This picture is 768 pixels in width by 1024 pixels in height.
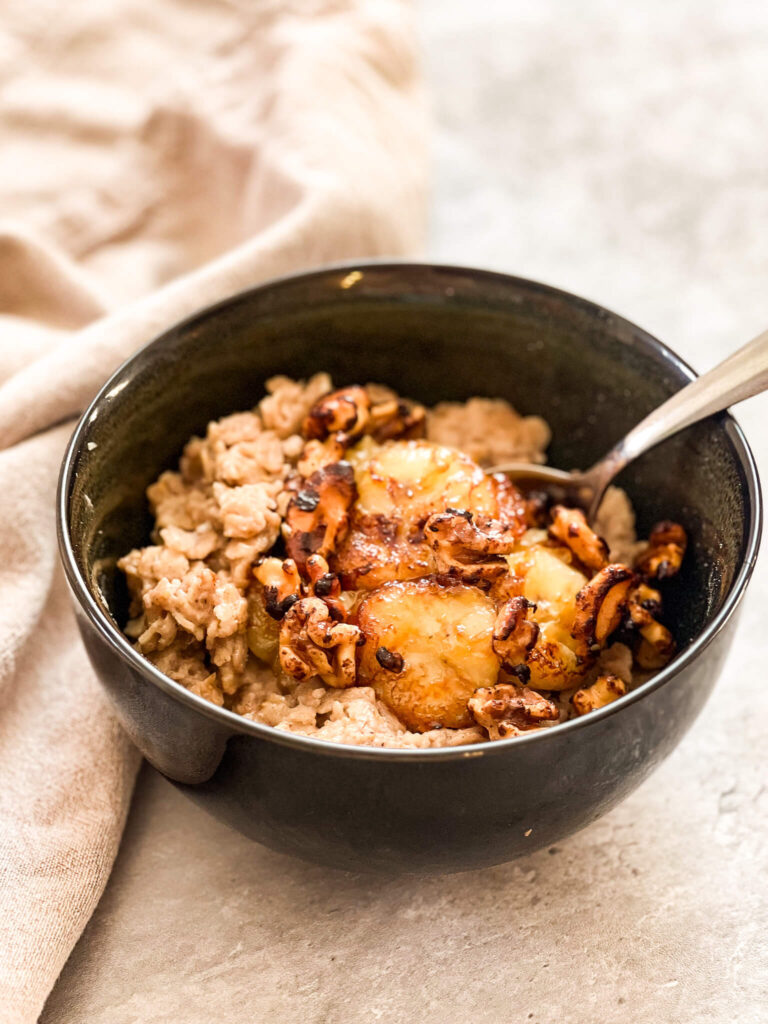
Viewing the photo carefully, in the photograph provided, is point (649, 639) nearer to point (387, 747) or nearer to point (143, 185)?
point (387, 747)

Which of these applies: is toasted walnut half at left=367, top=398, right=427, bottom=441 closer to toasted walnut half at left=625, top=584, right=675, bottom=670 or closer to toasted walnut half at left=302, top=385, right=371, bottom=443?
toasted walnut half at left=302, top=385, right=371, bottom=443

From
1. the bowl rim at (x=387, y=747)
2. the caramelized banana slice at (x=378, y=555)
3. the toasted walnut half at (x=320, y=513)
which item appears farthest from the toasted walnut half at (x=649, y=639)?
the toasted walnut half at (x=320, y=513)

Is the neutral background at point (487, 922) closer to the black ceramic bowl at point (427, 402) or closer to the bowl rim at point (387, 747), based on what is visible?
the black ceramic bowl at point (427, 402)

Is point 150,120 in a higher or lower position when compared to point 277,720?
higher

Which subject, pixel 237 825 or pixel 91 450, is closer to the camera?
pixel 237 825

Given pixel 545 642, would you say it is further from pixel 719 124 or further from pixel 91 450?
pixel 719 124

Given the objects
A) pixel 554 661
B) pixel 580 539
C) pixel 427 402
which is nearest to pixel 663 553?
pixel 580 539

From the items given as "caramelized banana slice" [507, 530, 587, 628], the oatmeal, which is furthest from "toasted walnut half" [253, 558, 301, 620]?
"caramelized banana slice" [507, 530, 587, 628]

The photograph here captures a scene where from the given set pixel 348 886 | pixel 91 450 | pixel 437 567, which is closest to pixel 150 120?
pixel 91 450
